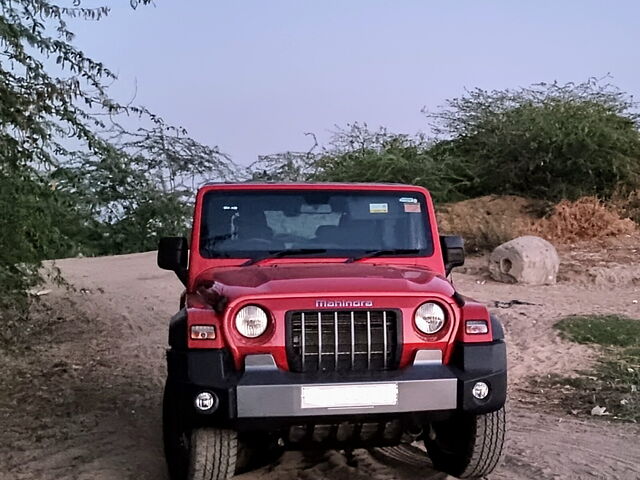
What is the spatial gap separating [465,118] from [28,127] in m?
14.7

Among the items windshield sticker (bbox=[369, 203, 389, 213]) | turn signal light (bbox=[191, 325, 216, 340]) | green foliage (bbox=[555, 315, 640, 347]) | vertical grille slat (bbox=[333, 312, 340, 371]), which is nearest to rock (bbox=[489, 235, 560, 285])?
green foliage (bbox=[555, 315, 640, 347])

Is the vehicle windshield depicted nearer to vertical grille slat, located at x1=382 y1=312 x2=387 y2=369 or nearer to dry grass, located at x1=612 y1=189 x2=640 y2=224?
vertical grille slat, located at x1=382 y1=312 x2=387 y2=369

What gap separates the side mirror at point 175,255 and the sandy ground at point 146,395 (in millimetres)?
1271

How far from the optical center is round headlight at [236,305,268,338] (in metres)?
4.34

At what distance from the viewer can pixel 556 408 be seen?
7336 millimetres

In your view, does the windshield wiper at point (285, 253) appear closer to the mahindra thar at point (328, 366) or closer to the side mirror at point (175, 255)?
the mahindra thar at point (328, 366)

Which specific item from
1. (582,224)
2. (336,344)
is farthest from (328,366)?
(582,224)

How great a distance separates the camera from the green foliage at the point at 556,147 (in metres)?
18.1

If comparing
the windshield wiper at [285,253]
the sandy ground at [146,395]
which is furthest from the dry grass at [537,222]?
the windshield wiper at [285,253]

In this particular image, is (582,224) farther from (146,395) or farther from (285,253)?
(285,253)

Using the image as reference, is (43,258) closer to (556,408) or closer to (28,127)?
(28,127)

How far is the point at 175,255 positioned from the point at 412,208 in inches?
60.7

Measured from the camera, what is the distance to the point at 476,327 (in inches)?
176

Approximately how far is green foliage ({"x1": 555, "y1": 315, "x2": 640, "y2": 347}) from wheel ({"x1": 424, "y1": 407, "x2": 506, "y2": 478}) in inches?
198
